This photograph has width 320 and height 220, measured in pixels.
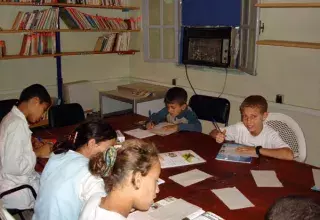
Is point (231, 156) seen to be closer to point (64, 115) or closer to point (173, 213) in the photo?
point (173, 213)

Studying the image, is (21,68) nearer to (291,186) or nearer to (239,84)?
(239,84)

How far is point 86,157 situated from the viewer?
5.98ft

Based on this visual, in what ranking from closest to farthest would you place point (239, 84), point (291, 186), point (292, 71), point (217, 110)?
point (291, 186) < point (217, 110) < point (292, 71) < point (239, 84)

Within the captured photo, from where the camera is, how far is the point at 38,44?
171 inches

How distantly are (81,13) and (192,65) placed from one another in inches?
61.6

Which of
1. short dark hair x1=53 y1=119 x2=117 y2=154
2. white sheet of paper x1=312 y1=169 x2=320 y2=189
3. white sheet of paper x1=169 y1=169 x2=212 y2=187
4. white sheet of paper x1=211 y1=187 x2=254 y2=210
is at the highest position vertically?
short dark hair x1=53 y1=119 x2=117 y2=154

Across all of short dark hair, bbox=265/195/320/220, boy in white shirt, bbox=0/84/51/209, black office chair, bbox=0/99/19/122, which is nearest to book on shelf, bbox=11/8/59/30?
black office chair, bbox=0/99/19/122

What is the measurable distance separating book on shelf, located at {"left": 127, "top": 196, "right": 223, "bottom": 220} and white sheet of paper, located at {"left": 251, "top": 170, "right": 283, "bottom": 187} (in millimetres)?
454

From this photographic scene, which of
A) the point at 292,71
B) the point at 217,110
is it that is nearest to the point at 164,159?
the point at 217,110

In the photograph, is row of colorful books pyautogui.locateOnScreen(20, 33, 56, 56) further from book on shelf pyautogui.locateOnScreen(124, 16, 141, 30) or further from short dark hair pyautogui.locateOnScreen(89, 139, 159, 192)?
short dark hair pyautogui.locateOnScreen(89, 139, 159, 192)

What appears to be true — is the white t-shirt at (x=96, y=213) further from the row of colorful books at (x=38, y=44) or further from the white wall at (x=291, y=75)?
the row of colorful books at (x=38, y=44)

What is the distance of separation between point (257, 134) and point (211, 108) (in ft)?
3.19

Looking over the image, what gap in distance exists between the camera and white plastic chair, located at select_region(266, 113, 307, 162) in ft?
8.13

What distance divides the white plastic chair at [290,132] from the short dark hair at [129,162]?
1.50 metres
